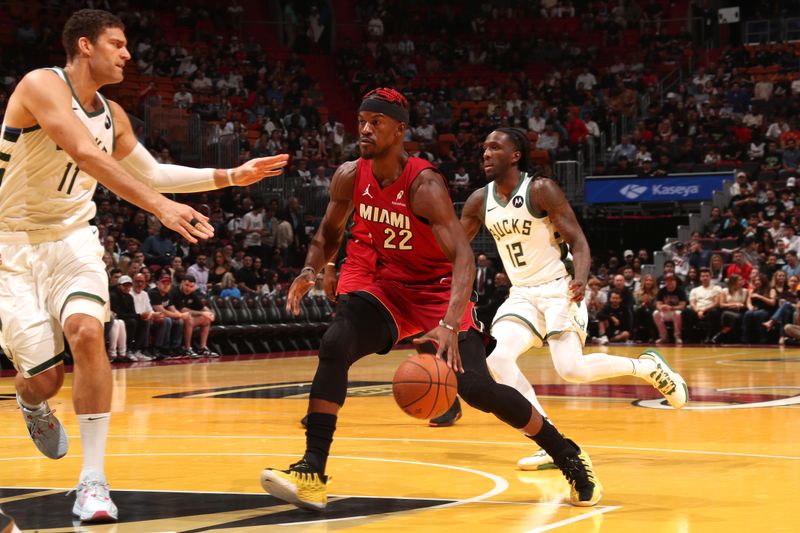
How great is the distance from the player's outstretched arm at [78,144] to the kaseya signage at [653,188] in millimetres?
19871

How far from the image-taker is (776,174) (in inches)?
964

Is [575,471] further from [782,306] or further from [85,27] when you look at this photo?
[782,306]

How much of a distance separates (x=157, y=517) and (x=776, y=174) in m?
21.2

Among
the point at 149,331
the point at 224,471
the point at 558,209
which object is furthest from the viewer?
the point at 149,331

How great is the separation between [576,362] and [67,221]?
11.6 feet

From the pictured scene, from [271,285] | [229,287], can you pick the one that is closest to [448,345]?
[229,287]

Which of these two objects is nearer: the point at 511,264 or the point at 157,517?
the point at 157,517

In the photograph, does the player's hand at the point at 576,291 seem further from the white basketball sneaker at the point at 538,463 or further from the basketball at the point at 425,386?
the basketball at the point at 425,386

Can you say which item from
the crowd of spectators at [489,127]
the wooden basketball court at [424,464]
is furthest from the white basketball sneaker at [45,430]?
the crowd of spectators at [489,127]

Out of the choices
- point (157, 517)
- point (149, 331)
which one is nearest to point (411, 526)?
point (157, 517)

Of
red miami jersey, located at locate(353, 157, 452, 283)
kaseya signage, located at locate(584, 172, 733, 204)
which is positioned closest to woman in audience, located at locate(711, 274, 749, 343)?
kaseya signage, located at locate(584, 172, 733, 204)

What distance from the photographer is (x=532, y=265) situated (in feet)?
26.6

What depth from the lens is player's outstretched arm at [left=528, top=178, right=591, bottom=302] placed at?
25.9ft

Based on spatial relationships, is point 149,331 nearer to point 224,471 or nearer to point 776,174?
point 224,471
